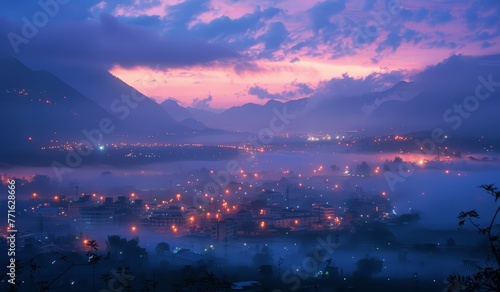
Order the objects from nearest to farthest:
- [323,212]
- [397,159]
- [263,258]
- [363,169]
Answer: [263,258]
[323,212]
[397,159]
[363,169]

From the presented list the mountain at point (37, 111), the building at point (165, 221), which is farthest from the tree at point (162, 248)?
the mountain at point (37, 111)

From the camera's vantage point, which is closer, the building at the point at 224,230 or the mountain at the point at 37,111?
the building at the point at 224,230

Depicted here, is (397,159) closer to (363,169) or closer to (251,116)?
(363,169)

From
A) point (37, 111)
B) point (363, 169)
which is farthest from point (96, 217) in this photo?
point (363, 169)

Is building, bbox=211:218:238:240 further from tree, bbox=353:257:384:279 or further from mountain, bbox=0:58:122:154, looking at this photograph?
mountain, bbox=0:58:122:154

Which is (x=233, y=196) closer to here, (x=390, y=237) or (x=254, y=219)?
(x=254, y=219)

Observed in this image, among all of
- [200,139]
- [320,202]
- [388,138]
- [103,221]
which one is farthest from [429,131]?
[200,139]

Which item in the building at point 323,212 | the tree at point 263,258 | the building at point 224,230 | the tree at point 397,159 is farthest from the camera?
the tree at point 397,159

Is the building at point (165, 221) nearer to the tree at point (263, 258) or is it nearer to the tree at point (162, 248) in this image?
the tree at point (162, 248)
